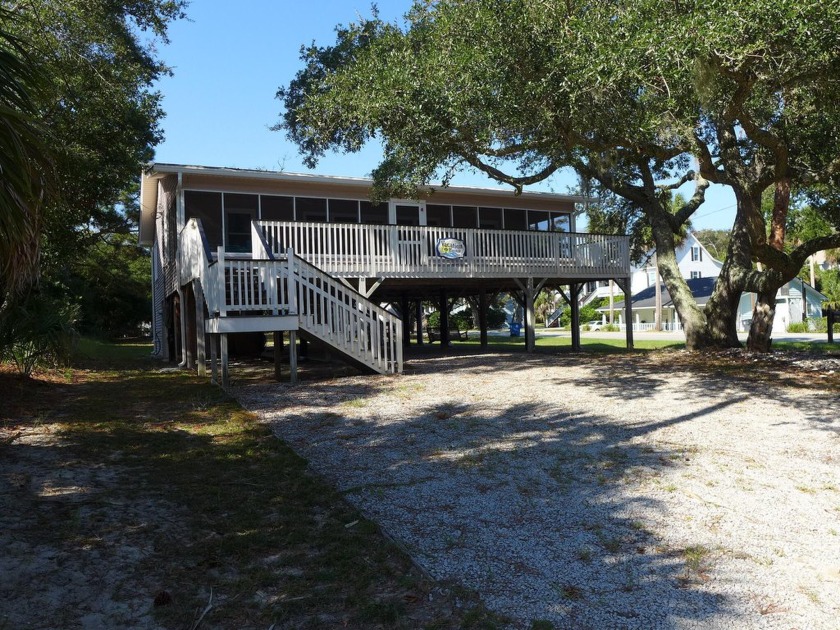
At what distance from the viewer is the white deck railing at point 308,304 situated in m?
10.7

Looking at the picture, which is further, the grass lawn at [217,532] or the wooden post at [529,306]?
the wooden post at [529,306]

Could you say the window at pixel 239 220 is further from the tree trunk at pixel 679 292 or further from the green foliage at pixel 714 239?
the green foliage at pixel 714 239

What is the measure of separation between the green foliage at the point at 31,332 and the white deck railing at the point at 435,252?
4454mm

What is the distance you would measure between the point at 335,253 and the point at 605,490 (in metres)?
10.6

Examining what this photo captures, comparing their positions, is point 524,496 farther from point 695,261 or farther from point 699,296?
point 695,261

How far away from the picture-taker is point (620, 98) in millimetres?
10188

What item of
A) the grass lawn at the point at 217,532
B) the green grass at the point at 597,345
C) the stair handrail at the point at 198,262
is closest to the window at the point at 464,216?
the green grass at the point at 597,345

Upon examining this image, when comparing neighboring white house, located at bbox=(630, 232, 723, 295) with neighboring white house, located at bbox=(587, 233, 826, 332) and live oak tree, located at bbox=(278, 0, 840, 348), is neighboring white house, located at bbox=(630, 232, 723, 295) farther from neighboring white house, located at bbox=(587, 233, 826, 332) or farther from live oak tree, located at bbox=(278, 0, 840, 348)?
live oak tree, located at bbox=(278, 0, 840, 348)

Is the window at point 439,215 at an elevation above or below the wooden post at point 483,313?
above

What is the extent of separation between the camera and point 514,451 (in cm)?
598

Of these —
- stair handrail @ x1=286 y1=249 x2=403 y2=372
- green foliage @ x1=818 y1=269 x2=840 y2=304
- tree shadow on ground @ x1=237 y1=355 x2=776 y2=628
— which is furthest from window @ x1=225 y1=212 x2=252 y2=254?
green foliage @ x1=818 y1=269 x2=840 y2=304

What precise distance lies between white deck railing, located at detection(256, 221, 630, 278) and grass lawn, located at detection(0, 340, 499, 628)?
7496mm

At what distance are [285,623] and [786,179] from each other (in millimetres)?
14196

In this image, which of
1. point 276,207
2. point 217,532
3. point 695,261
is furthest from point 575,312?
point 695,261
